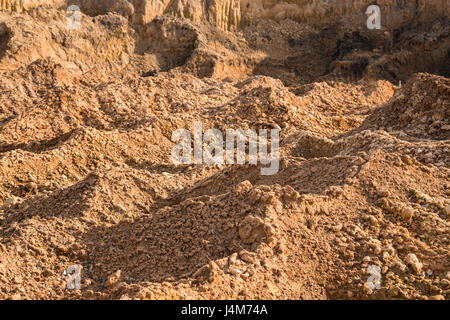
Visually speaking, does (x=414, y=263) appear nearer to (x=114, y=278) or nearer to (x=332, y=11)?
(x=114, y=278)

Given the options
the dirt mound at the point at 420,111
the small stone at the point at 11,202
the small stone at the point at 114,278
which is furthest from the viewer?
the dirt mound at the point at 420,111

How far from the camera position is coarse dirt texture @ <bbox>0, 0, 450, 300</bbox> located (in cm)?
580

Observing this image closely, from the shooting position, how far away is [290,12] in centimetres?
2089

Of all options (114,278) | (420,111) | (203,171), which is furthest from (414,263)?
(420,111)

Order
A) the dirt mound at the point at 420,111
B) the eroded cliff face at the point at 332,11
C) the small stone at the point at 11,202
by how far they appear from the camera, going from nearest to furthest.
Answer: the small stone at the point at 11,202
the dirt mound at the point at 420,111
the eroded cliff face at the point at 332,11

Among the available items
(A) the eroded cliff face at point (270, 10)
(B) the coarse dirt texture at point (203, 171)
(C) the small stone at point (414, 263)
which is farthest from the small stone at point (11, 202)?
(A) the eroded cliff face at point (270, 10)

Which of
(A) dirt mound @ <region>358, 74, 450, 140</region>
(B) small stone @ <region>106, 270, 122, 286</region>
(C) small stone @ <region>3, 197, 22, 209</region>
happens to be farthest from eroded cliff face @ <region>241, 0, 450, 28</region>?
(B) small stone @ <region>106, 270, 122, 286</region>

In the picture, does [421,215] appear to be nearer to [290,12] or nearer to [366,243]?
[366,243]

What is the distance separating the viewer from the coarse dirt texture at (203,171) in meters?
5.80

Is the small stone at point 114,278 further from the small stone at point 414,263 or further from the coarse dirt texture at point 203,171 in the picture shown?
the small stone at point 414,263

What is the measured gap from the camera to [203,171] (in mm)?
9344

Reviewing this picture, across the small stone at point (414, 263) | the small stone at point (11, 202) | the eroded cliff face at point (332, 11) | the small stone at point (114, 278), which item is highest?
the eroded cliff face at point (332, 11)

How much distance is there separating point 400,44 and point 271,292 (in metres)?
15.2

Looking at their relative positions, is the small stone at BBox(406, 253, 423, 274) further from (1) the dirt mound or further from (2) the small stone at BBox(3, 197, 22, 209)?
(2) the small stone at BBox(3, 197, 22, 209)
